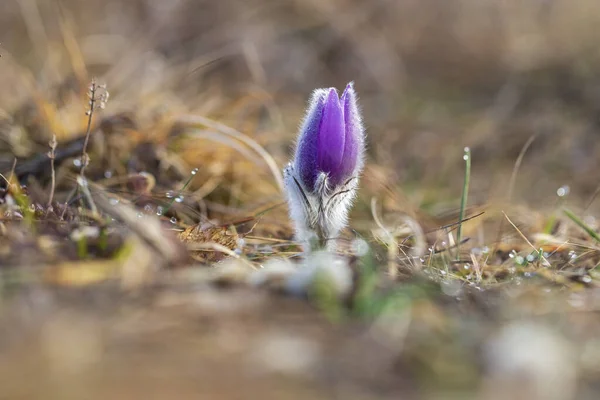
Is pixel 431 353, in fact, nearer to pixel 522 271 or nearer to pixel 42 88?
pixel 522 271

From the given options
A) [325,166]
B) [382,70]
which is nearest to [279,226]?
[325,166]

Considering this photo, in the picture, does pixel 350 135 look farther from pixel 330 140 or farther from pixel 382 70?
pixel 382 70

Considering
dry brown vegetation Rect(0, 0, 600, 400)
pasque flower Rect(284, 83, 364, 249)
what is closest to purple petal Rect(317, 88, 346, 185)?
pasque flower Rect(284, 83, 364, 249)

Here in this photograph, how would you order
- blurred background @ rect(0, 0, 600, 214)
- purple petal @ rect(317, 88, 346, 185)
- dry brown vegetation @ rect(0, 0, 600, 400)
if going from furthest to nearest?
blurred background @ rect(0, 0, 600, 214) → purple petal @ rect(317, 88, 346, 185) → dry brown vegetation @ rect(0, 0, 600, 400)

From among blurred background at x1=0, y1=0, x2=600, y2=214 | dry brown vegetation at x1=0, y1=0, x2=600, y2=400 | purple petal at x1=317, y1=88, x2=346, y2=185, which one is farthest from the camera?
blurred background at x1=0, y1=0, x2=600, y2=214

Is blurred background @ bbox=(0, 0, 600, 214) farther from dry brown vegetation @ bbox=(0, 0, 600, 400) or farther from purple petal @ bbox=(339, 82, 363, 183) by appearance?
purple petal @ bbox=(339, 82, 363, 183)

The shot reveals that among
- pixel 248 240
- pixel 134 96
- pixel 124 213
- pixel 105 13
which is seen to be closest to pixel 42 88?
pixel 134 96
